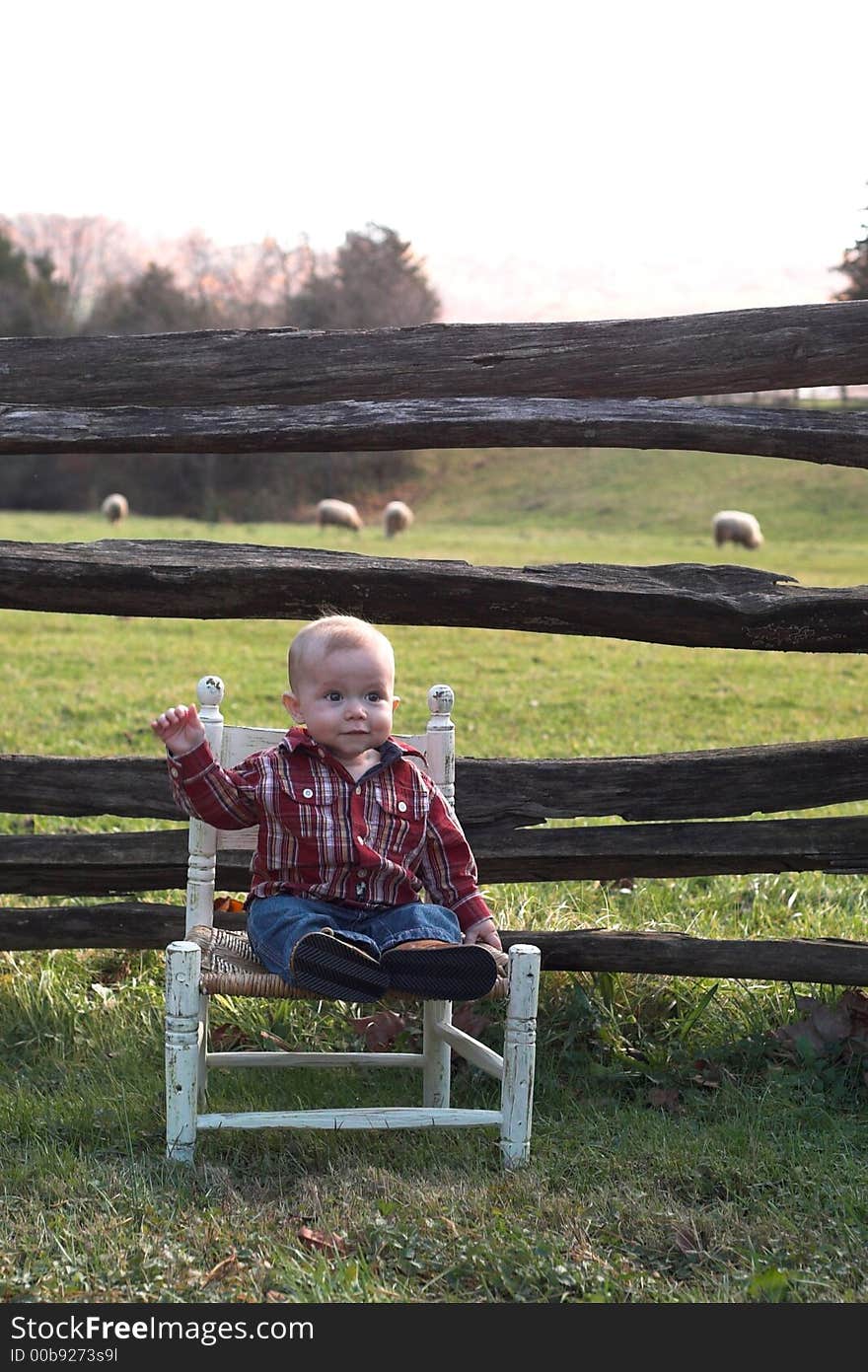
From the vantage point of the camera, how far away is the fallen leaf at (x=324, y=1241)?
2584 mm

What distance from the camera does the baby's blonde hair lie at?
320cm

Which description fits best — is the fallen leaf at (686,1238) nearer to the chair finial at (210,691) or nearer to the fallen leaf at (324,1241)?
the fallen leaf at (324,1241)

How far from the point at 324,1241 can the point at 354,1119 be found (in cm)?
39

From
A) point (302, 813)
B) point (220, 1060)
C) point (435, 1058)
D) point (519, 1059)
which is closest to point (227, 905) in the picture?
point (220, 1060)

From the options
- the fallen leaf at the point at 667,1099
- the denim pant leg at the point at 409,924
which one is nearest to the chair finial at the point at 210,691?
the denim pant leg at the point at 409,924

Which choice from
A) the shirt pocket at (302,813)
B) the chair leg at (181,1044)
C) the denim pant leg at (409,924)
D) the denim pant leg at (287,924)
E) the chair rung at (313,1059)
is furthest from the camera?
the chair rung at (313,1059)

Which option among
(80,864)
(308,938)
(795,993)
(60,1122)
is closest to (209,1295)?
(308,938)

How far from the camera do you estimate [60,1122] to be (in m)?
3.21

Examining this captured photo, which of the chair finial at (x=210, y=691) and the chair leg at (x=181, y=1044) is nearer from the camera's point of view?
the chair leg at (x=181, y=1044)

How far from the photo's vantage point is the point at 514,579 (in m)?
3.42

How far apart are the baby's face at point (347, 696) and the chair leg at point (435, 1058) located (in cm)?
73

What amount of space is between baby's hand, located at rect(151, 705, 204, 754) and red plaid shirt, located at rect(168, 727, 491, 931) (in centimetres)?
3

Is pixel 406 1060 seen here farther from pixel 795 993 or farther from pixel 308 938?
pixel 795 993

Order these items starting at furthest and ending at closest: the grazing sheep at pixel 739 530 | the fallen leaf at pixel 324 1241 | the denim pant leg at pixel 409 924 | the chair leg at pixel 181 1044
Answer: the grazing sheep at pixel 739 530 < the denim pant leg at pixel 409 924 < the chair leg at pixel 181 1044 < the fallen leaf at pixel 324 1241
